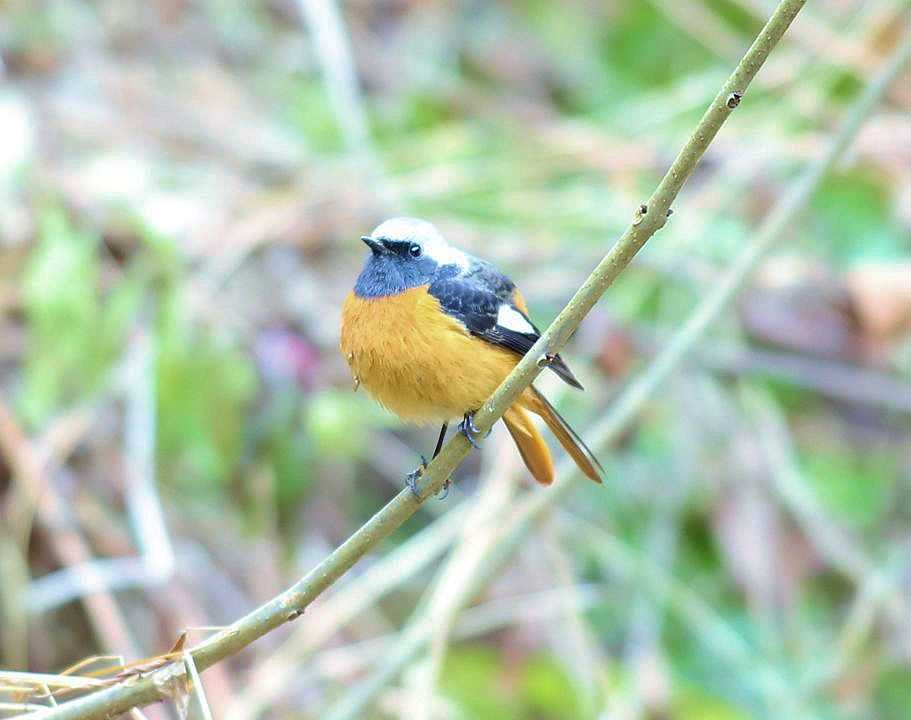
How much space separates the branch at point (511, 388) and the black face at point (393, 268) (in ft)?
3.22

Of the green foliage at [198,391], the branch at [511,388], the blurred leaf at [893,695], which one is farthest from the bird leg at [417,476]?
the blurred leaf at [893,695]

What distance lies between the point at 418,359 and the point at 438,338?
0.08m

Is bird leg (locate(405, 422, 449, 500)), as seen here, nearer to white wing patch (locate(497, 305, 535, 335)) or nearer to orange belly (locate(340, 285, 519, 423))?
orange belly (locate(340, 285, 519, 423))

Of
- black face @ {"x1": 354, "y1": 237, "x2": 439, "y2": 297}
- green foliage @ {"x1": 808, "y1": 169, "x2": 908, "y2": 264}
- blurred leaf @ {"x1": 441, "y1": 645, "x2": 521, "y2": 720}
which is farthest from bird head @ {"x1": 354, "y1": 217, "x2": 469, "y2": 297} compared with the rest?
green foliage @ {"x1": 808, "y1": 169, "x2": 908, "y2": 264}

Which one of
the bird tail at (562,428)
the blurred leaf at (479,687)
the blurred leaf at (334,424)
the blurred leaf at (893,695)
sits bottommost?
the blurred leaf at (479,687)

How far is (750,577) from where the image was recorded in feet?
15.5

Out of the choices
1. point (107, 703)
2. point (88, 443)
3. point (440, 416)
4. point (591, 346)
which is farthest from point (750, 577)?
point (107, 703)

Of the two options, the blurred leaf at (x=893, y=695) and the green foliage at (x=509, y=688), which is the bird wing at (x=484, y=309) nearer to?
the green foliage at (x=509, y=688)

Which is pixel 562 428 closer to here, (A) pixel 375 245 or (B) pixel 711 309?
(B) pixel 711 309

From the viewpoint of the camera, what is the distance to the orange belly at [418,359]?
267 centimetres

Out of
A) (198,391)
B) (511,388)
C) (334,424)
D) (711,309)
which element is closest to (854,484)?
(334,424)

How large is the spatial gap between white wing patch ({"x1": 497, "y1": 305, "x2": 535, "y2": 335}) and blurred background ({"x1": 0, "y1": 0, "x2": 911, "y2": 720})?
0.70m

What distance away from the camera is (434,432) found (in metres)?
5.55

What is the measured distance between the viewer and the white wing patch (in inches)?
113
